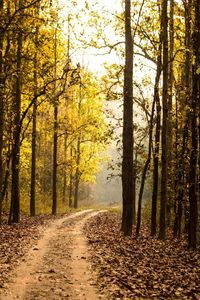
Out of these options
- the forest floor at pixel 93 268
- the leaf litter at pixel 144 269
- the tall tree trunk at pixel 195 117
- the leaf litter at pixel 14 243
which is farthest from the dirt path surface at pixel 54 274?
the tall tree trunk at pixel 195 117

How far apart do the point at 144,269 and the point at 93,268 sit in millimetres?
1352

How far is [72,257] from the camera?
12555mm

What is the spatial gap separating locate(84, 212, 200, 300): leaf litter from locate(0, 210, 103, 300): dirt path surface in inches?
14.6

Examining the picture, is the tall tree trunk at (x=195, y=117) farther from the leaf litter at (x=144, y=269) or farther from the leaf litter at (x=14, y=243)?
the leaf litter at (x=14, y=243)

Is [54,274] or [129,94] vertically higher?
[129,94]

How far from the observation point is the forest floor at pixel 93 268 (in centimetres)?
897

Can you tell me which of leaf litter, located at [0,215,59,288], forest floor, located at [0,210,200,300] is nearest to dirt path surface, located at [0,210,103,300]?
forest floor, located at [0,210,200,300]

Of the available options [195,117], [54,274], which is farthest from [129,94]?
[54,274]

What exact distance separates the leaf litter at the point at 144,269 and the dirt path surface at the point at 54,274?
371 mm

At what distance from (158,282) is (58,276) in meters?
2.34

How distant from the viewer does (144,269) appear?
444 inches

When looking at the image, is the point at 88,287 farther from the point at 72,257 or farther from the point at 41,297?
the point at 72,257

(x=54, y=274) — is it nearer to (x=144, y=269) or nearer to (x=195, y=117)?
(x=144, y=269)

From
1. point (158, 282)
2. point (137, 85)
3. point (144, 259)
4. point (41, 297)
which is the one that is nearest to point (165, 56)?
point (137, 85)
